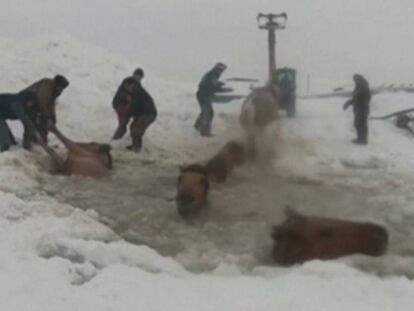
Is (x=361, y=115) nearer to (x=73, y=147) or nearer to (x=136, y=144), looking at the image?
(x=136, y=144)

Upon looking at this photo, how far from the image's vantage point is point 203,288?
7.22 meters

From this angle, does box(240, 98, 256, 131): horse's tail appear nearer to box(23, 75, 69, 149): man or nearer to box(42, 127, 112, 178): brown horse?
box(42, 127, 112, 178): brown horse

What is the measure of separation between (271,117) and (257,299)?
30.9 feet

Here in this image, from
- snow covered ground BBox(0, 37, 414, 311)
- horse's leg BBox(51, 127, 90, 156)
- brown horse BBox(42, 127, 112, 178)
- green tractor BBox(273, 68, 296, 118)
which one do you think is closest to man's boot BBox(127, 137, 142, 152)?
snow covered ground BBox(0, 37, 414, 311)

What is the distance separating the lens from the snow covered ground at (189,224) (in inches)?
277

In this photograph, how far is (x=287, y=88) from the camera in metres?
19.5

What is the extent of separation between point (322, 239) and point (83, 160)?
4792 millimetres

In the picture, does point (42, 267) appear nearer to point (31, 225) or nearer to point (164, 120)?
point (31, 225)

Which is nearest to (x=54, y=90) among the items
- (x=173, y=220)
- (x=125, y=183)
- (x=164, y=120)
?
(x=125, y=183)

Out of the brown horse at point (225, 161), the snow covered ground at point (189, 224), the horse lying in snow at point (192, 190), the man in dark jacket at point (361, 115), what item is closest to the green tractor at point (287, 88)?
the snow covered ground at point (189, 224)

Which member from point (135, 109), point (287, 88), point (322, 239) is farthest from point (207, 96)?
point (322, 239)

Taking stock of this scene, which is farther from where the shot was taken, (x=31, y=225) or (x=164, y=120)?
(x=164, y=120)

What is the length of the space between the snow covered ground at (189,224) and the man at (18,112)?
1.27 ft

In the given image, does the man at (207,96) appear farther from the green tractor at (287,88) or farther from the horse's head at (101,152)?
the horse's head at (101,152)
